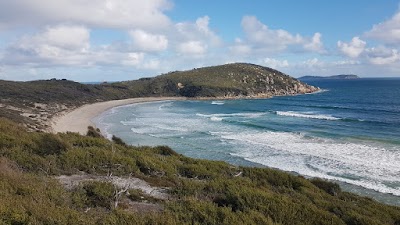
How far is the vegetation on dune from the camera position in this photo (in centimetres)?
615

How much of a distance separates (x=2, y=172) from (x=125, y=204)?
304cm

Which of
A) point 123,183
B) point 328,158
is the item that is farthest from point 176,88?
point 123,183

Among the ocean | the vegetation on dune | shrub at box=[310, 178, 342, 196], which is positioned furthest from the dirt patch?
the ocean

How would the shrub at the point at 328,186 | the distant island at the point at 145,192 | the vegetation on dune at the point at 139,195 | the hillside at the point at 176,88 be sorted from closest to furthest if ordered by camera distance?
the vegetation on dune at the point at 139,195 < the distant island at the point at 145,192 < the shrub at the point at 328,186 < the hillside at the point at 176,88

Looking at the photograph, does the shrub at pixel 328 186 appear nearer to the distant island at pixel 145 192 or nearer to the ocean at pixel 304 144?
the distant island at pixel 145 192

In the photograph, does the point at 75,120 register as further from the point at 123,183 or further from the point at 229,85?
the point at 229,85

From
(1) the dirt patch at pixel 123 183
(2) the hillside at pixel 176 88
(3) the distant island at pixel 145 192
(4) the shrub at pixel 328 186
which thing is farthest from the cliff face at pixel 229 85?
(1) the dirt patch at pixel 123 183

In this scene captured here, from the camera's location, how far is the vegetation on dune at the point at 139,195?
6.15m

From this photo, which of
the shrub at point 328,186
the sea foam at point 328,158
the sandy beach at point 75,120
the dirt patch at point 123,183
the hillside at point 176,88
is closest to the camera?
the dirt patch at point 123,183

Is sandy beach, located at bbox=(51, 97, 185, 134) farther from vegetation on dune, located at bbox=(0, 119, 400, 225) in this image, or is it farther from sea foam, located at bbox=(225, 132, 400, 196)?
vegetation on dune, located at bbox=(0, 119, 400, 225)

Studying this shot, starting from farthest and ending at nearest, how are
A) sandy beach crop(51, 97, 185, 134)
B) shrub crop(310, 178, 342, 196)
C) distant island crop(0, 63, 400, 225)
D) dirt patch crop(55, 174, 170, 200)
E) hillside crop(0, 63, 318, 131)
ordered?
1. hillside crop(0, 63, 318, 131)
2. sandy beach crop(51, 97, 185, 134)
3. shrub crop(310, 178, 342, 196)
4. dirt patch crop(55, 174, 170, 200)
5. distant island crop(0, 63, 400, 225)

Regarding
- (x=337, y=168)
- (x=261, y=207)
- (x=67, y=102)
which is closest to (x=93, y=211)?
(x=261, y=207)

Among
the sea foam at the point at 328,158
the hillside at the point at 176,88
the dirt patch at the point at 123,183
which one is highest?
the hillside at the point at 176,88

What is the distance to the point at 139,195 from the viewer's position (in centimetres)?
861
